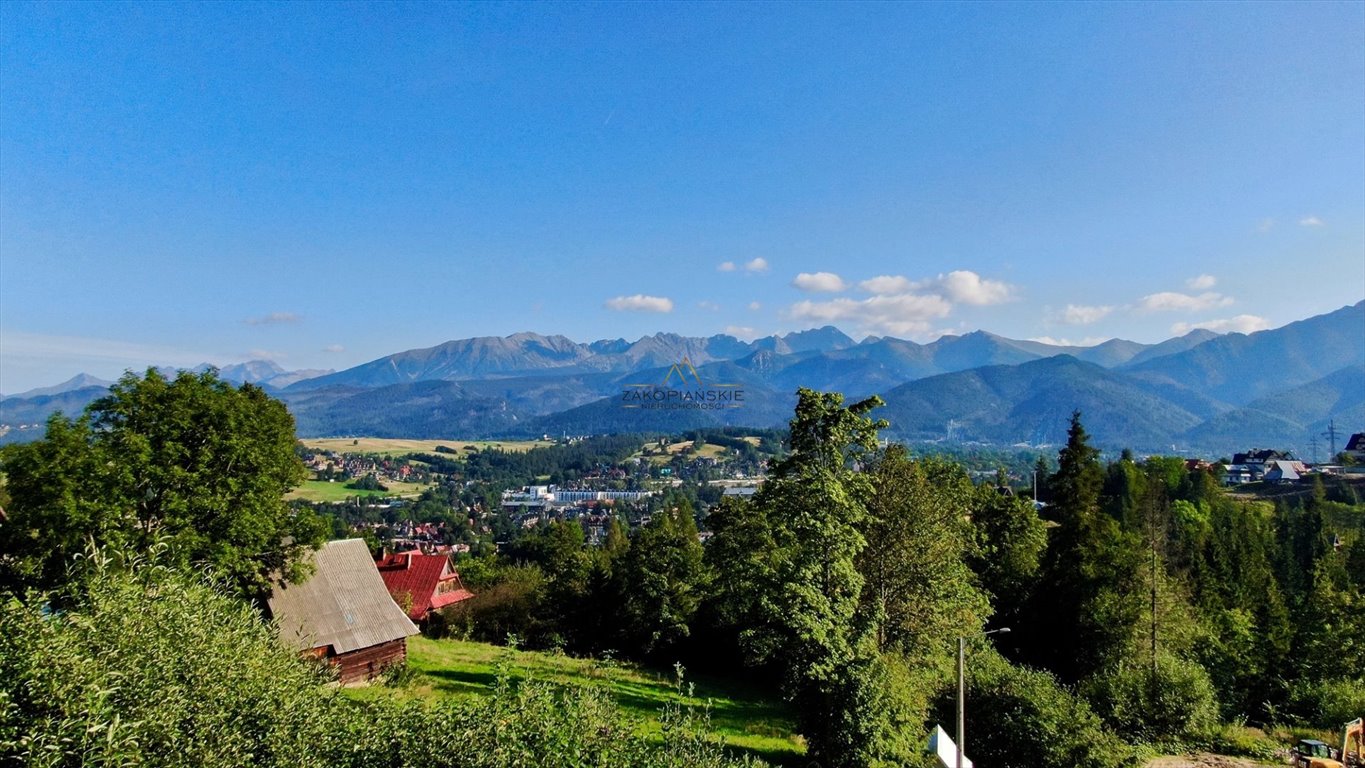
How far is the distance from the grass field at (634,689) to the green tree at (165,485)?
5747 millimetres

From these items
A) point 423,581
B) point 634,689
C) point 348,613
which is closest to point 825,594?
point 634,689

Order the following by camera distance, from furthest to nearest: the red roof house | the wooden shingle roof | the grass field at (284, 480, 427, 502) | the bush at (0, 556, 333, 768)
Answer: the grass field at (284, 480, 427, 502)
the red roof house
the wooden shingle roof
the bush at (0, 556, 333, 768)

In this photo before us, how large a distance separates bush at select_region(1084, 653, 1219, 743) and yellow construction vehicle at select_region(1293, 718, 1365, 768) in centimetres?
258

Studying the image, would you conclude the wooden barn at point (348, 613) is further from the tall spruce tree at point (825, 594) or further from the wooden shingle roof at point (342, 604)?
the tall spruce tree at point (825, 594)

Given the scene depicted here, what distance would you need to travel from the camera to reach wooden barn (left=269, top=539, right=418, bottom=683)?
22859 millimetres

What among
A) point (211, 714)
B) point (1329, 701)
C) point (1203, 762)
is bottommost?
point (1329, 701)

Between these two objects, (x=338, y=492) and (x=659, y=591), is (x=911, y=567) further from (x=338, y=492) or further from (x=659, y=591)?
(x=338, y=492)

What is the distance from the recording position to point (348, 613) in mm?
24438

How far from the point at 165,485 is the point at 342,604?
778 cm

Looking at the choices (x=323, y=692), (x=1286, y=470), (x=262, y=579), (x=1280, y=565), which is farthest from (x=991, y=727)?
(x=1286, y=470)

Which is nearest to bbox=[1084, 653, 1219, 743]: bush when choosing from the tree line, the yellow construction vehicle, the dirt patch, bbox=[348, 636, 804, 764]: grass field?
the tree line

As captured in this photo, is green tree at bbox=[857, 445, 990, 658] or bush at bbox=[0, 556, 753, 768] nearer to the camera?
bush at bbox=[0, 556, 753, 768]

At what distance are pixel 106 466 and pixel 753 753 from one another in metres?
21.0

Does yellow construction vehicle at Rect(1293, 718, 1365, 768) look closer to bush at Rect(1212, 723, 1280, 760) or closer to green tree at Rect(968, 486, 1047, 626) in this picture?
bush at Rect(1212, 723, 1280, 760)
